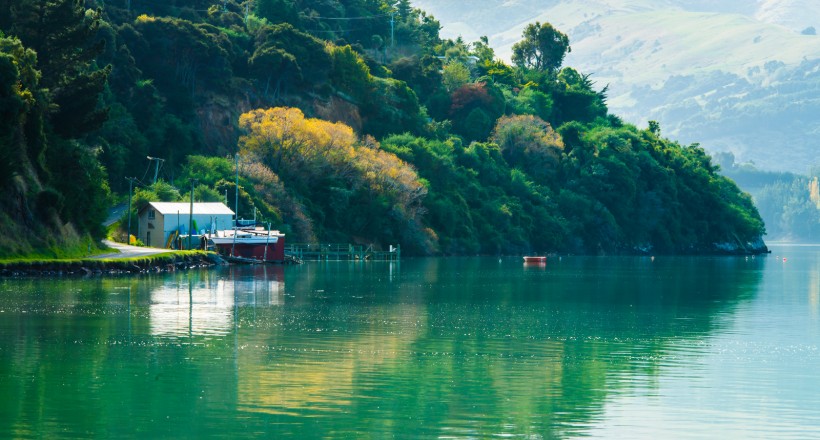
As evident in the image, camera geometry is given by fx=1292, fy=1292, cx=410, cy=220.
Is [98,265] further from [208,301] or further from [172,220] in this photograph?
[172,220]

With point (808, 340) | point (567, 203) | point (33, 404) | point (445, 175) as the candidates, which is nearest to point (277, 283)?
point (808, 340)

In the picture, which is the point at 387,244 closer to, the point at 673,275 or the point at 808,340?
the point at 673,275

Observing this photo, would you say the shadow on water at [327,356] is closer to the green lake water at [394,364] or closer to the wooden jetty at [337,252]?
the green lake water at [394,364]

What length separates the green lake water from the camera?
33.2 meters

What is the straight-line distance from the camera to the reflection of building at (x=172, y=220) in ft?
406

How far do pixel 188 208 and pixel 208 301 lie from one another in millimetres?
56602

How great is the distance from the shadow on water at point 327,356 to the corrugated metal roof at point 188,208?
116ft

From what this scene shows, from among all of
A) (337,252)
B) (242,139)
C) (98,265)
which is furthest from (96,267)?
(242,139)

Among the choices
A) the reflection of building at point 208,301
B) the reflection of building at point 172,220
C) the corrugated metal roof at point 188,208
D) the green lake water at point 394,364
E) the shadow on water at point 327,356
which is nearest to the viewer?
the green lake water at point 394,364

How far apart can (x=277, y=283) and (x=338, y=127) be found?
63.8 metres

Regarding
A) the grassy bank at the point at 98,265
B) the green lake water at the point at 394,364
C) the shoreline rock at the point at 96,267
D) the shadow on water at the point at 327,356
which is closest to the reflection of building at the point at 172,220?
the grassy bank at the point at 98,265

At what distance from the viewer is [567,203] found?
198 m

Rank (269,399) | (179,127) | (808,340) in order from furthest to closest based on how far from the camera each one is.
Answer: (179,127), (808,340), (269,399)

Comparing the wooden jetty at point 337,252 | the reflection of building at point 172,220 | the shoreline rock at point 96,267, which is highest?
the reflection of building at point 172,220
